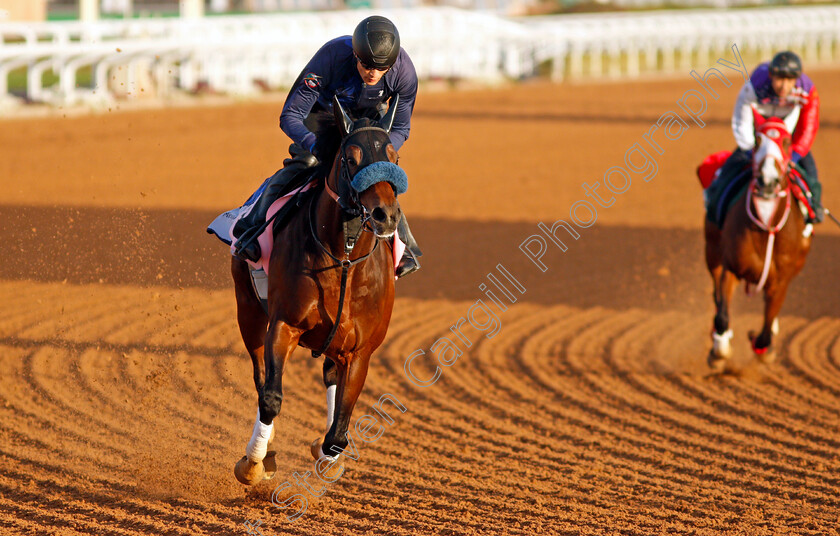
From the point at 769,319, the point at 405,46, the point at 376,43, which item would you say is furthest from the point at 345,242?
the point at 405,46

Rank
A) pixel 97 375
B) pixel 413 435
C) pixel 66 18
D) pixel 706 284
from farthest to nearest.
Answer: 1. pixel 66 18
2. pixel 706 284
3. pixel 97 375
4. pixel 413 435

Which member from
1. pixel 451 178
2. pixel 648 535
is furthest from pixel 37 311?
pixel 451 178

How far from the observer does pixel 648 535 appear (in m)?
5.05

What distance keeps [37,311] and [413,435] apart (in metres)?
4.39

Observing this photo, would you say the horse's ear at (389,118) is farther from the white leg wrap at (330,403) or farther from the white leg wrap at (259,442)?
the white leg wrap at (330,403)

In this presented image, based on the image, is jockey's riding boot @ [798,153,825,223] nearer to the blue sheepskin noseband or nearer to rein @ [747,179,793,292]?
rein @ [747,179,793,292]

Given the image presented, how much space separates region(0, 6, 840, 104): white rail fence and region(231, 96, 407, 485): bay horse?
9.99 meters

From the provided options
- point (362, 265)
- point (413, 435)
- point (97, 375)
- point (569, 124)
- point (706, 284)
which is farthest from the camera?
point (569, 124)

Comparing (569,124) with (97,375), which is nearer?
(97,375)

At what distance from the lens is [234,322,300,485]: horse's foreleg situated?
5.05 metres

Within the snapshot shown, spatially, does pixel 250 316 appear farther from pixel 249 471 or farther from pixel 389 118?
pixel 389 118

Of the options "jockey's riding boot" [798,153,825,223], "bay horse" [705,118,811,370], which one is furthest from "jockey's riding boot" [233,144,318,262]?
"jockey's riding boot" [798,153,825,223]

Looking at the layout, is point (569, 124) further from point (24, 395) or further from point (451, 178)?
point (24, 395)

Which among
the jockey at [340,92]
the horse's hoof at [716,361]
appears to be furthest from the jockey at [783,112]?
the jockey at [340,92]
